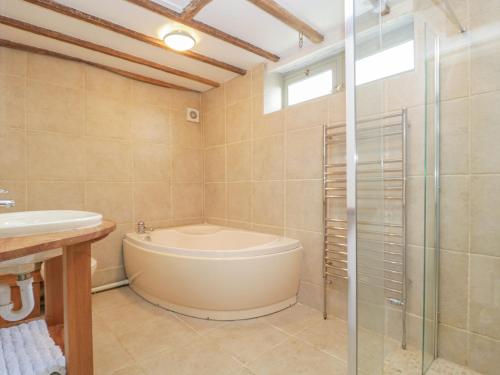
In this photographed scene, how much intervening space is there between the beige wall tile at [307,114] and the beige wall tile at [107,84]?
1.67m

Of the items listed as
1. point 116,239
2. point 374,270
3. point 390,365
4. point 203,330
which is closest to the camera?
point 374,270

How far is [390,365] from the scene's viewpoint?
143 centimetres

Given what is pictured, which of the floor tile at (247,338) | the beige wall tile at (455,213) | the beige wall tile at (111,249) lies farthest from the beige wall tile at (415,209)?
the beige wall tile at (111,249)

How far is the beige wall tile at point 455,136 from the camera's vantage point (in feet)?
4.80

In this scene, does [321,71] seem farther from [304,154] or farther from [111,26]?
[111,26]

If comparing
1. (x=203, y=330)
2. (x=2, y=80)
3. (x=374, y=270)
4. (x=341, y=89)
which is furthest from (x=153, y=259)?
(x=341, y=89)

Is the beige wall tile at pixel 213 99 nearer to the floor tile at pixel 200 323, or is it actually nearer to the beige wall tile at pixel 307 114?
the beige wall tile at pixel 307 114

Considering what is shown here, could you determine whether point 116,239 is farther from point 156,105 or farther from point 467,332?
point 467,332

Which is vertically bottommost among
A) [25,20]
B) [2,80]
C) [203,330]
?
[203,330]

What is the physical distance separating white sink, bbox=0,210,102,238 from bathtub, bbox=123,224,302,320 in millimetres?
979

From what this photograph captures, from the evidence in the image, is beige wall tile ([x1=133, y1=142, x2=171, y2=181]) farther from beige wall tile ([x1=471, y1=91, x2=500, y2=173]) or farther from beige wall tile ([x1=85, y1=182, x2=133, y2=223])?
beige wall tile ([x1=471, y1=91, x2=500, y2=173])

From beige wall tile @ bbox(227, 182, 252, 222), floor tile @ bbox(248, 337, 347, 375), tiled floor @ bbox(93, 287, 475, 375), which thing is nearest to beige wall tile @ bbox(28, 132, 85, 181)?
tiled floor @ bbox(93, 287, 475, 375)

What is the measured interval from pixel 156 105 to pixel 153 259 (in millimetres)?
1711

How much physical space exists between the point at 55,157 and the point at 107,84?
85cm
